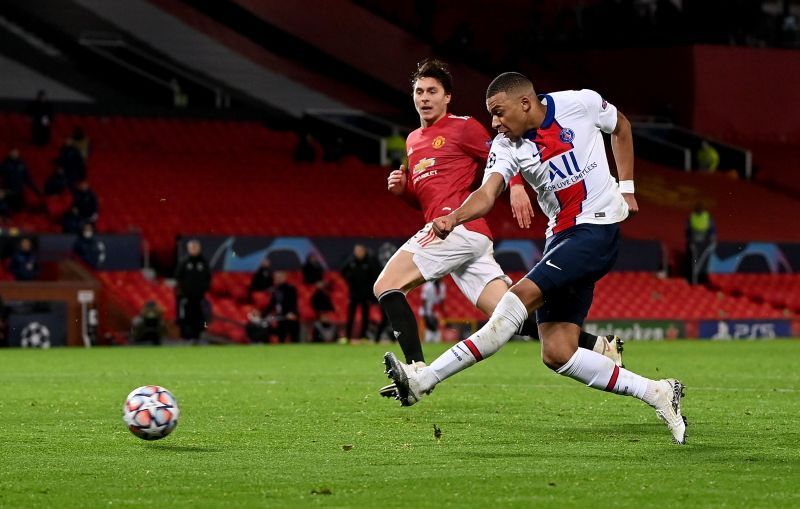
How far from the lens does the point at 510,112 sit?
8172 mm

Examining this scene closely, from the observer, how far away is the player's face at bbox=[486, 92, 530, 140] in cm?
818

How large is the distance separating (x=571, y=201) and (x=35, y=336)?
18233mm

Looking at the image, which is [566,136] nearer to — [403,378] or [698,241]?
[403,378]

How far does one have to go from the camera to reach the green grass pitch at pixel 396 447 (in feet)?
19.8

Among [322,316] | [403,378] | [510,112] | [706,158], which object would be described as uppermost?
[706,158]

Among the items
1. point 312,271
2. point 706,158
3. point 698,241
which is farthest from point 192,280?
point 706,158

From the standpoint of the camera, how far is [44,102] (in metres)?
33.7

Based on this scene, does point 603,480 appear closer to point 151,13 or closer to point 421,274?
point 421,274

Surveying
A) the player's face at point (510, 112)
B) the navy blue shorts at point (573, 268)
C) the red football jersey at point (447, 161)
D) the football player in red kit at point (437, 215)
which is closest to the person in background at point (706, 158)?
the football player in red kit at point (437, 215)

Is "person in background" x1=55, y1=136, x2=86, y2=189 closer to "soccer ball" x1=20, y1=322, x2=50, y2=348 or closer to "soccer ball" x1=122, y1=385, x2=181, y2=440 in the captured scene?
"soccer ball" x1=20, y1=322, x2=50, y2=348

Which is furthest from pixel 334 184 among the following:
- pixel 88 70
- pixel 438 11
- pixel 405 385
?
pixel 405 385

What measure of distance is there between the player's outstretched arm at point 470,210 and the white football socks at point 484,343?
508mm

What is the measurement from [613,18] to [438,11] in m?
5.69

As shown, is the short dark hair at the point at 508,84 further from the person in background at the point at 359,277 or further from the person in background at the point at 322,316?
the person in background at the point at 322,316
